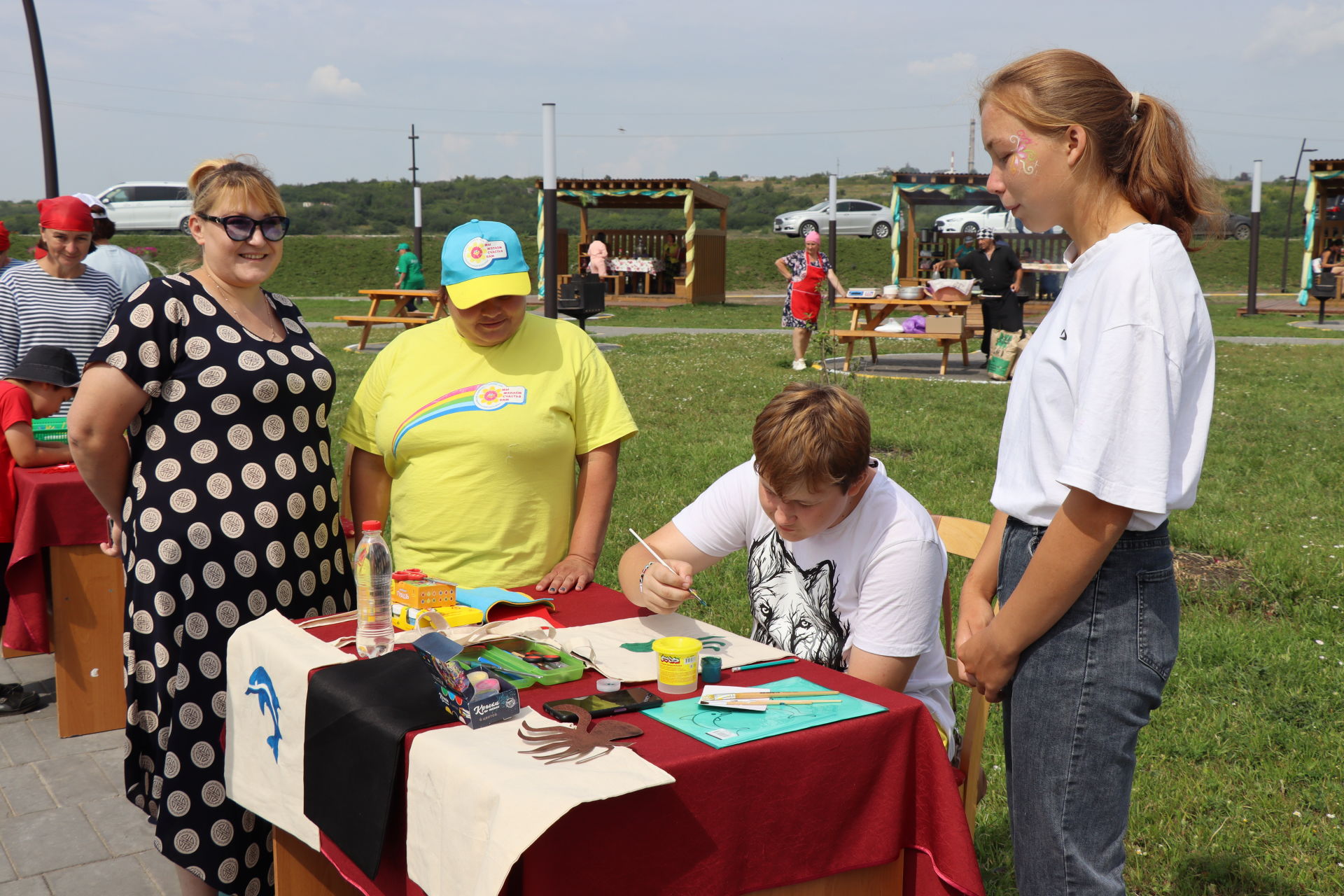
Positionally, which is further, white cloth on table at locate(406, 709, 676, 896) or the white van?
the white van

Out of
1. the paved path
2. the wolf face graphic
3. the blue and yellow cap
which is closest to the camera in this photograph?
the wolf face graphic

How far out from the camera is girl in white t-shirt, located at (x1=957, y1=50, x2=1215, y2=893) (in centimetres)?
164

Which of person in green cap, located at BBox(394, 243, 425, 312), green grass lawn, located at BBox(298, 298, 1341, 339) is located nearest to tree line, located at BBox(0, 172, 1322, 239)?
green grass lawn, located at BBox(298, 298, 1341, 339)

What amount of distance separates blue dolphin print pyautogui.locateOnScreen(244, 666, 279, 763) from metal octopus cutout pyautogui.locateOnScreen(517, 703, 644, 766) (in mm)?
641

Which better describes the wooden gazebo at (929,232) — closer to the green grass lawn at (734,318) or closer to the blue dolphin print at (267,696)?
the green grass lawn at (734,318)

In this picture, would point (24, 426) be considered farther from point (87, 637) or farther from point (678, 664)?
point (678, 664)

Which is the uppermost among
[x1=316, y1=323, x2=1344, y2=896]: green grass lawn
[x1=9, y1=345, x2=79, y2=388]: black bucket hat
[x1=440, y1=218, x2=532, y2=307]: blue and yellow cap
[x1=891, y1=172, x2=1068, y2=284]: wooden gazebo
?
[x1=891, y1=172, x2=1068, y2=284]: wooden gazebo

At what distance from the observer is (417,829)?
1761 mm

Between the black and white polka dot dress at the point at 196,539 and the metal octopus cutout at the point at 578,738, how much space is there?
1.19 metres

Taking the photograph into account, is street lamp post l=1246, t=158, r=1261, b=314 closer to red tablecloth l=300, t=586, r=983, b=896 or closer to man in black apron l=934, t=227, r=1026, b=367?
man in black apron l=934, t=227, r=1026, b=367

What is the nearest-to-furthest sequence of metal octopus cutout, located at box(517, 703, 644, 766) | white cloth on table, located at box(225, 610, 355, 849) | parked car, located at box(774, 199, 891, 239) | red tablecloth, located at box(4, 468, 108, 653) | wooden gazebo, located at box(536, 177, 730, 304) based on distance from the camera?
metal octopus cutout, located at box(517, 703, 644, 766) < white cloth on table, located at box(225, 610, 355, 849) < red tablecloth, located at box(4, 468, 108, 653) < wooden gazebo, located at box(536, 177, 730, 304) < parked car, located at box(774, 199, 891, 239)

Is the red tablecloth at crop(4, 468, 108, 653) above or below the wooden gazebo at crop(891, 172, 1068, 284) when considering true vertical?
below

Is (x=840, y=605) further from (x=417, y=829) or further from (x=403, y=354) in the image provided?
(x=403, y=354)

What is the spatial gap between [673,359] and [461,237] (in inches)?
394
